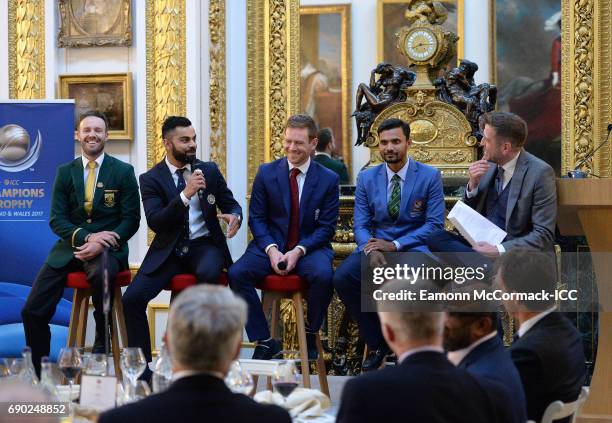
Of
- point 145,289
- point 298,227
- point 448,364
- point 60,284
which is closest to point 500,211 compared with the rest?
point 298,227

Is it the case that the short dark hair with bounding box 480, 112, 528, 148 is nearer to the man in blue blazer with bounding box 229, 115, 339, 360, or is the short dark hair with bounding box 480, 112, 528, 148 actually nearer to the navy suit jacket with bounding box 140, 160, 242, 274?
the man in blue blazer with bounding box 229, 115, 339, 360

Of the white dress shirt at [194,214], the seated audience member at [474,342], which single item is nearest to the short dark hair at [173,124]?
the white dress shirt at [194,214]

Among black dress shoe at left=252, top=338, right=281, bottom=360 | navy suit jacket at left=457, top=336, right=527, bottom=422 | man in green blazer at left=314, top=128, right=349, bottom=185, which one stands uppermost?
man in green blazer at left=314, top=128, right=349, bottom=185

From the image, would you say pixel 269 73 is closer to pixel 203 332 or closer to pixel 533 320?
pixel 533 320

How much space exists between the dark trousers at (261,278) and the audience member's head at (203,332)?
3.15 metres

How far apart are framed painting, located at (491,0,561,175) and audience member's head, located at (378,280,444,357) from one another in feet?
17.8

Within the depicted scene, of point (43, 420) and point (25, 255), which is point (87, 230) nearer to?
point (25, 255)

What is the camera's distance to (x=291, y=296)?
5836mm

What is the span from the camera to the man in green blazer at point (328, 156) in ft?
26.3

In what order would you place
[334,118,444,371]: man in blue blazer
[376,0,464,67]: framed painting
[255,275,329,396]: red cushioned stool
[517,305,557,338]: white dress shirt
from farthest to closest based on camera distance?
[376,0,464,67]: framed painting
[334,118,444,371]: man in blue blazer
[255,275,329,396]: red cushioned stool
[517,305,557,338]: white dress shirt

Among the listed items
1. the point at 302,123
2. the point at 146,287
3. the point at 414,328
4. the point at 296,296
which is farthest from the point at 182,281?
the point at 414,328

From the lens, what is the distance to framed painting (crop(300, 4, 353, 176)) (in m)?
8.30

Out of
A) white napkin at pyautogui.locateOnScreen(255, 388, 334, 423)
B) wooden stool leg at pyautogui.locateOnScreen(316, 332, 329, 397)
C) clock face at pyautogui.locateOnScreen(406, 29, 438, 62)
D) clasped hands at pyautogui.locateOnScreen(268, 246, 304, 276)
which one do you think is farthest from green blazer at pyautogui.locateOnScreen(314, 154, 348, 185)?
white napkin at pyautogui.locateOnScreen(255, 388, 334, 423)

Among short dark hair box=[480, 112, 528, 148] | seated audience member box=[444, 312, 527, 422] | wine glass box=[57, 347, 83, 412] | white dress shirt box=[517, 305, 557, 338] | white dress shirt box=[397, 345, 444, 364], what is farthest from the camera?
short dark hair box=[480, 112, 528, 148]
